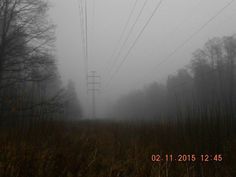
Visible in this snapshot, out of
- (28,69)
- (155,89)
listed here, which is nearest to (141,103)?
(155,89)

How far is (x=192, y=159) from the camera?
11.5 ft

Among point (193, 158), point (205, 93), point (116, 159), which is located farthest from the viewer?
point (205, 93)

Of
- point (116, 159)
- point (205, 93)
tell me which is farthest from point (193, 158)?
point (205, 93)

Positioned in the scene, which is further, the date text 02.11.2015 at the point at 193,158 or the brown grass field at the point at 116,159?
the date text 02.11.2015 at the point at 193,158

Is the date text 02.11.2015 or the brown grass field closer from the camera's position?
the brown grass field

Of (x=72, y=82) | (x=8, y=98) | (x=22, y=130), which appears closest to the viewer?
(x=22, y=130)

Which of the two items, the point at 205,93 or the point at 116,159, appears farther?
the point at 205,93

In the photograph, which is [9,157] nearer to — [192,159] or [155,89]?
[192,159]

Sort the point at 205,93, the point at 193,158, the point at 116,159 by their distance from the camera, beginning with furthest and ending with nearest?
the point at 205,93
the point at 116,159
the point at 193,158

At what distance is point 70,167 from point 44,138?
182cm

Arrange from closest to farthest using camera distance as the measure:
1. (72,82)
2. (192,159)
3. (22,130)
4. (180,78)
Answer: (192,159) < (22,130) < (180,78) < (72,82)

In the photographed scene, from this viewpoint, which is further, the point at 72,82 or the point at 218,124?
the point at 72,82

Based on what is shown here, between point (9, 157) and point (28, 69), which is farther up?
point (28, 69)

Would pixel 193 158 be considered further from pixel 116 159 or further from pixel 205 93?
pixel 205 93
